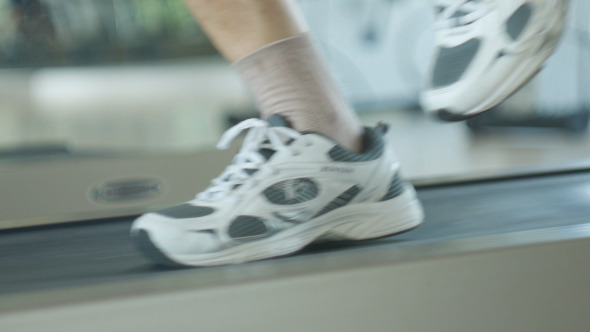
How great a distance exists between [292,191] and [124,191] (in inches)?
26.0

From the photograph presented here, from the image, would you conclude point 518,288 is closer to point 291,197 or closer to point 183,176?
point 291,197

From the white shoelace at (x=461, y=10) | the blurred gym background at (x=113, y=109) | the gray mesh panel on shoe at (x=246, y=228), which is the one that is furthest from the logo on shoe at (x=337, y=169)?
the blurred gym background at (x=113, y=109)

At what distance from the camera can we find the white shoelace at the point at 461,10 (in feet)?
2.84

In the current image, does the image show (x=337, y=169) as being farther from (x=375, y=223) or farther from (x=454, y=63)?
(x=454, y=63)

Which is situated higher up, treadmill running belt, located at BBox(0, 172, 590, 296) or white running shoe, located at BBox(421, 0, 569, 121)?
white running shoe, located at BBox(421, 0, 569, 121)

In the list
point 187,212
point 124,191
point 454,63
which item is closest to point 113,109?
point 124,191

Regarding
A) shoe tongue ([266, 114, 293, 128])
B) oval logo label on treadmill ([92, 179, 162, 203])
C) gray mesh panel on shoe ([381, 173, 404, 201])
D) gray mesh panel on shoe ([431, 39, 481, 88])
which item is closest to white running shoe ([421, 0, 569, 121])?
gray mesh panel on shoe ([431, 39, 481, 88])

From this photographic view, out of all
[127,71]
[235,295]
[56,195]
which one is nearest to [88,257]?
[235,295]

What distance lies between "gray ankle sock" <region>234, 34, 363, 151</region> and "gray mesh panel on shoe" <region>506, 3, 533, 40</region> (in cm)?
25

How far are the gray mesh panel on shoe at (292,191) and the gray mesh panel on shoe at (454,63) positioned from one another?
232 mm

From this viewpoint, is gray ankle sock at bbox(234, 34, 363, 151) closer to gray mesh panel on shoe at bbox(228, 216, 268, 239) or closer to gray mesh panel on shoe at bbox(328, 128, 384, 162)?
gray mesh panel on shoe at bbox(328, 128, 384, 162)

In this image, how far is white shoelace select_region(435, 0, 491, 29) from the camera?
0.86m

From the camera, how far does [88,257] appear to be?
3.01 feet

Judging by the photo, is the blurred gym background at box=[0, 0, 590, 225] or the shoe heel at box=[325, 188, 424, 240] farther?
the blurred gym background at box=[0, 0, 590, 225]
